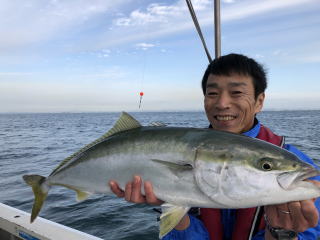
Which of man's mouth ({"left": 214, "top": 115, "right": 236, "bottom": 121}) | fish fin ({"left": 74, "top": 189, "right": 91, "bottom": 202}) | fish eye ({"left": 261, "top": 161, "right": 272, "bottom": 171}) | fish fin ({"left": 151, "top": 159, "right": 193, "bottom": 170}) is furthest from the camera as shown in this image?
man's mouth ({"left": 214, "top": 115, "right": 236, "bottom": 121})

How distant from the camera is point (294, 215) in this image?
238 cm

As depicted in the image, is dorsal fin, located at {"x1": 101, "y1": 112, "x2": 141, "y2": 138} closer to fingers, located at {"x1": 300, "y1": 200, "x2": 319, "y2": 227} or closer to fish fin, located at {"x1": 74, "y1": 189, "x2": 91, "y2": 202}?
fish fin, located at {"x1": 74, "y1": 189, "x2": 91, "y2": 202}

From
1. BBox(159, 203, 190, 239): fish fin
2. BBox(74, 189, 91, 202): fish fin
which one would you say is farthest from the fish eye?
BBox(74, 189, 91, 202): fish fin

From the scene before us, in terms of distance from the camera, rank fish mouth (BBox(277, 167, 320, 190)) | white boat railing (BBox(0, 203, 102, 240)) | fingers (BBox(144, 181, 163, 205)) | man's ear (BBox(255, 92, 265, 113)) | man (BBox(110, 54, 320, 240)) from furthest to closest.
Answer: white boat railing (BBox(0, 203, 102, 240)) < man's ear (BBox(255, 92, 265, 113)) < man (BBox(110, 54, 320, 240)) < fingers (BBox(144, 181, 163, 205)) < fish mouth (BBox(277, 167, 320, 190))

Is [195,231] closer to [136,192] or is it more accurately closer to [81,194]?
[136,192]

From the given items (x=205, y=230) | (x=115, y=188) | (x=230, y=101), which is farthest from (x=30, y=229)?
(x=230, y=101)

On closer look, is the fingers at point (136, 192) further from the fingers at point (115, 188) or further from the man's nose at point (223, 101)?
the man's nose at point (223, 101)

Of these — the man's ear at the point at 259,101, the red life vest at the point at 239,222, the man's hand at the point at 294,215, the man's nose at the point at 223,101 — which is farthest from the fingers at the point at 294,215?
the man's ear at the point at 259,101

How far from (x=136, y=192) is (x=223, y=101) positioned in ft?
4.45

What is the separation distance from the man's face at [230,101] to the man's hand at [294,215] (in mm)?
1073

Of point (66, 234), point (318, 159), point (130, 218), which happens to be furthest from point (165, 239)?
point (318, 159)

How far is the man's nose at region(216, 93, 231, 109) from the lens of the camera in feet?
10.4

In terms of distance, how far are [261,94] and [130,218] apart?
271 inches

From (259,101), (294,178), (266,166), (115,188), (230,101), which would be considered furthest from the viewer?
(259,101)
